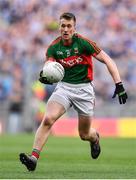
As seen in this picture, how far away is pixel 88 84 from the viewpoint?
9156 mm

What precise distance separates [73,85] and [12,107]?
16610mm

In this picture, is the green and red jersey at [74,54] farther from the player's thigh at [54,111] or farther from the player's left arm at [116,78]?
the player's thigh at [54,111]

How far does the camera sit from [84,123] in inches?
366

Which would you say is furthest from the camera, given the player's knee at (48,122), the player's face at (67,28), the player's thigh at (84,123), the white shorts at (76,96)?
the player's thigh at (84,123)

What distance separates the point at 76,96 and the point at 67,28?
993mm

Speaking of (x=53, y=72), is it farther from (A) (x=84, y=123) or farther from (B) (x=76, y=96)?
(A) (x=84, y=123)

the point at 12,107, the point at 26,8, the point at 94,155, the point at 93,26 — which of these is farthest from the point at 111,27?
the point at 94,155

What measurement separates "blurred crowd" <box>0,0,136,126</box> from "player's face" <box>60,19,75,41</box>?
16.8 meters

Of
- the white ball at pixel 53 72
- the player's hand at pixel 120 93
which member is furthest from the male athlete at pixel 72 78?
the white ball at pixel 53 72

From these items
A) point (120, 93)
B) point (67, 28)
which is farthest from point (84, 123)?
point (67, 28)

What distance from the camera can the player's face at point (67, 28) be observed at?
8633 millimetres

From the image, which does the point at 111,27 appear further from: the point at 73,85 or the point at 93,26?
the point at 73,85

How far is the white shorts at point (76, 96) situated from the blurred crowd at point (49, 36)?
53.5 ft

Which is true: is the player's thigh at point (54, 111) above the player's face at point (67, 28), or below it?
below
